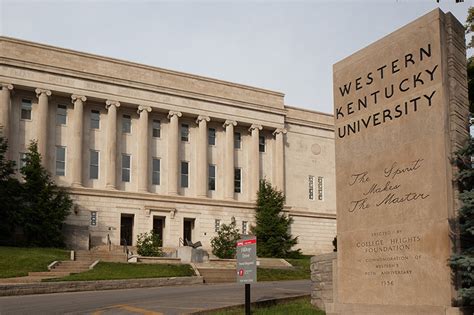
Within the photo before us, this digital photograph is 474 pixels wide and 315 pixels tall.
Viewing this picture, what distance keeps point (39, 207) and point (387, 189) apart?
3350 cm

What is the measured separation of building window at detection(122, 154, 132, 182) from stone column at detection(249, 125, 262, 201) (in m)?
11.2

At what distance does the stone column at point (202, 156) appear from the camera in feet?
173

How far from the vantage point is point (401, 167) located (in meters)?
12.9

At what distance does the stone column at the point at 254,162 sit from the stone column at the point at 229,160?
2089mm

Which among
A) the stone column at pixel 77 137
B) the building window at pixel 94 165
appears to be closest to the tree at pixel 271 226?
the building window at pixel 94 165

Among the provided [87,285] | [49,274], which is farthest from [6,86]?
[87,285]

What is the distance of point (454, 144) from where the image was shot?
1205 cm

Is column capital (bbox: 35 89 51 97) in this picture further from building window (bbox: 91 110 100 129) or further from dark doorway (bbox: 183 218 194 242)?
dark doorway (bbox: 183 218 194 242)

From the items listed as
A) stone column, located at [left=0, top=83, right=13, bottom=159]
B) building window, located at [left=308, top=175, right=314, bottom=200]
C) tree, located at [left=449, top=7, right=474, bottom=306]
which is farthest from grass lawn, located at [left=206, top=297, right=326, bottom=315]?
building window, located at [left=308, top=175, right=314, bottom=200]

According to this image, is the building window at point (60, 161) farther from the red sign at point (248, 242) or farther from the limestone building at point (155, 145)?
the red sign at point (248, 242)

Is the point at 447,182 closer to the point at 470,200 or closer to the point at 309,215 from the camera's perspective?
the point at 470,200

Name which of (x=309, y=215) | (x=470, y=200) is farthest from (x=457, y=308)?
(x=309, y=215)

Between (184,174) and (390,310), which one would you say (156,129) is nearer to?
(184,174)

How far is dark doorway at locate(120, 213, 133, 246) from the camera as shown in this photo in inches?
1927
